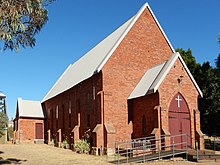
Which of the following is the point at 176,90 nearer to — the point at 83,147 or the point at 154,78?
the point at 154,78

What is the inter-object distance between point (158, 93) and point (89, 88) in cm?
843

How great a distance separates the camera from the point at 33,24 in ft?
65.9

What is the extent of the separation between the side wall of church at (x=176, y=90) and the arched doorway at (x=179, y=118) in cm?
39

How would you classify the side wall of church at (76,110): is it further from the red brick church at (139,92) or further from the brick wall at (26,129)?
the brick wall at (26,129)

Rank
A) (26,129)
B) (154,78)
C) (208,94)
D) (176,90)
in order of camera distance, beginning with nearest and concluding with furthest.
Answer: (176,90) < (154,78) < (208,94) < (26,129)

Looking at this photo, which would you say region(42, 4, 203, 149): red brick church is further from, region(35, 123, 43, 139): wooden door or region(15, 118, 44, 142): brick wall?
region(35, 123, 43, 139): wooden door

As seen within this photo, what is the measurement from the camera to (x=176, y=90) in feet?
93.1

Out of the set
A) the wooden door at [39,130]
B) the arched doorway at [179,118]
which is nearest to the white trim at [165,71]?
the arched doorway at [179,118]

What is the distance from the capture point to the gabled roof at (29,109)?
4953cm

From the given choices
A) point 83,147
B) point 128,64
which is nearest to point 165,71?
point 128,64

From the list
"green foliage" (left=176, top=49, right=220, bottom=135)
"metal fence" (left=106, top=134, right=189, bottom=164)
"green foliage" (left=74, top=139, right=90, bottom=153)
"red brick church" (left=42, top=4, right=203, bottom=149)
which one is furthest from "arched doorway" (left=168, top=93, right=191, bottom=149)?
"green foliage" (left=176, top=49, right=220, bottom=135)

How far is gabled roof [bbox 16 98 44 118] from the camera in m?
49.5

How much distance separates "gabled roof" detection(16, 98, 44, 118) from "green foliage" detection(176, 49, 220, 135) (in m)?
23.1

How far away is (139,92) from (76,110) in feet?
32.5
